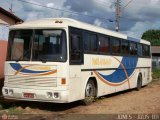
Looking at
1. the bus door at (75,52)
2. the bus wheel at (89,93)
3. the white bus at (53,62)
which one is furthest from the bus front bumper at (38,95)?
the bus wheel at (89,93)

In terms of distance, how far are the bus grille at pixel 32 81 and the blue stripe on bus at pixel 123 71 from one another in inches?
140

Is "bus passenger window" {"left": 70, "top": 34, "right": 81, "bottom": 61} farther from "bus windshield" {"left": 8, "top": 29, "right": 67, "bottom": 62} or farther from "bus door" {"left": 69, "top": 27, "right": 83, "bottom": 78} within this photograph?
"bus windshield" {"left": 8, "top": 29, "right": 67, "bottom": 62}

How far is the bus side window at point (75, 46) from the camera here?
13196 millimetres

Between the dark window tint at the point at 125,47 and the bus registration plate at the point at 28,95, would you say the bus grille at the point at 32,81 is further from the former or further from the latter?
the dark window tint at the point at 125,47

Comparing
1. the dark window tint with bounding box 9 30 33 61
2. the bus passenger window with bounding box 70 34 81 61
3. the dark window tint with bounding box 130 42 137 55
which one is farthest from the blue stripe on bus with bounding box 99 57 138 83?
the dark window tint with bounding box 9 30 33 61

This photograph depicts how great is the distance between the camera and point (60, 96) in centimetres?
1252

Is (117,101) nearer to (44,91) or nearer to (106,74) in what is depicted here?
(106,74)

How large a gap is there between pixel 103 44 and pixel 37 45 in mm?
3910

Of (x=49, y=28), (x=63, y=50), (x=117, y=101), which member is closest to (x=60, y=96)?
(x=63, y=50)

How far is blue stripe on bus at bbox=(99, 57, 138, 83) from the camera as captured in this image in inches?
680

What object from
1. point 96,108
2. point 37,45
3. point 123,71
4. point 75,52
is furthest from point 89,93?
point 123,71

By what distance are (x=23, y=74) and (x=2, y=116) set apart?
1.80m

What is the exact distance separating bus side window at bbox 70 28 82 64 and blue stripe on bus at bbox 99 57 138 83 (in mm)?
2365

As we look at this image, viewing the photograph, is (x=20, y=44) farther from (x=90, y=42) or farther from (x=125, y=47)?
(x=125, y=47)
